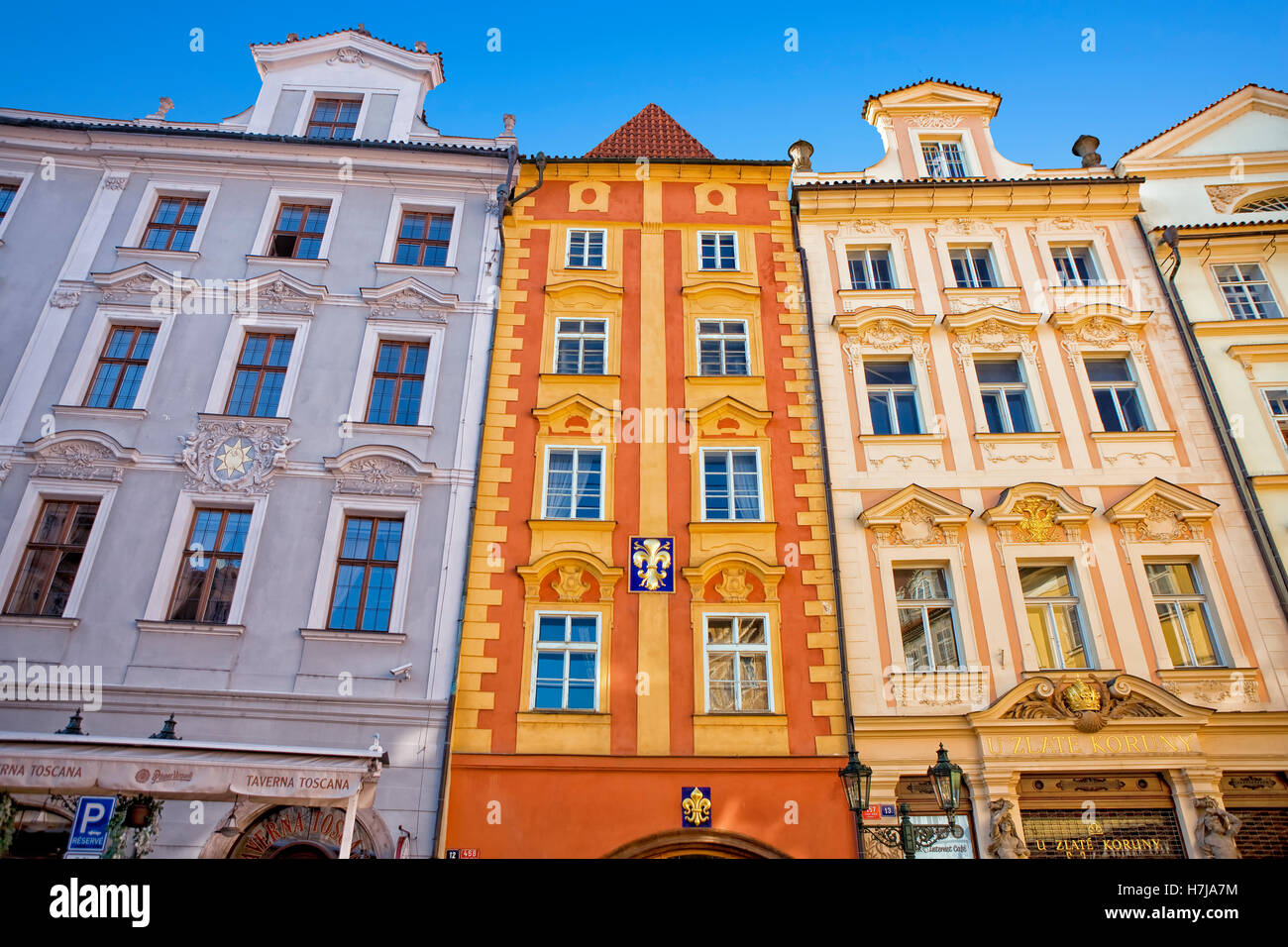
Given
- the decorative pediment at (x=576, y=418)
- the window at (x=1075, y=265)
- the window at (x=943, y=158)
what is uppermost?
the window at (x=943, y=158)

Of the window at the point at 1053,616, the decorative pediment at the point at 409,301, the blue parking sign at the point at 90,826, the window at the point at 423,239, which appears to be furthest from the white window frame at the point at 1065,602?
the blue parking sign at the point at 90,826

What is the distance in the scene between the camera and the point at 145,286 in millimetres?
17578

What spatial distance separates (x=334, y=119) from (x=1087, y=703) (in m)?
21.4

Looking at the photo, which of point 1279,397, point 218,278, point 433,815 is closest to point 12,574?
point 218,278

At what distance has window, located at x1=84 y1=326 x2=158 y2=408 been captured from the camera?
1644cm

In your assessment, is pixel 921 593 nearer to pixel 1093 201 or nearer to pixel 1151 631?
pixel 1151 631

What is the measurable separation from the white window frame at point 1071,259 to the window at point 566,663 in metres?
13.7

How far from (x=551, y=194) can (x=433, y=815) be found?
571 inches

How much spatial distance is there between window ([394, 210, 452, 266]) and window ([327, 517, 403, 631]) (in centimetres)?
667

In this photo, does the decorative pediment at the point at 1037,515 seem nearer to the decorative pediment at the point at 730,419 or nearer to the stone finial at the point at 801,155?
the decorative pediment at the point at 730,419

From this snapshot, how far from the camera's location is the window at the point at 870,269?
1888cm

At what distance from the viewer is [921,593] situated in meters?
15.4

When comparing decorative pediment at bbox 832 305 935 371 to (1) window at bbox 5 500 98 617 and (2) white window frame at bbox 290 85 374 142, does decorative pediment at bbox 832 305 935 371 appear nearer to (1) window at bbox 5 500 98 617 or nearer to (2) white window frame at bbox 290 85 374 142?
(2) white window frame at bbox 290 85 374 142
